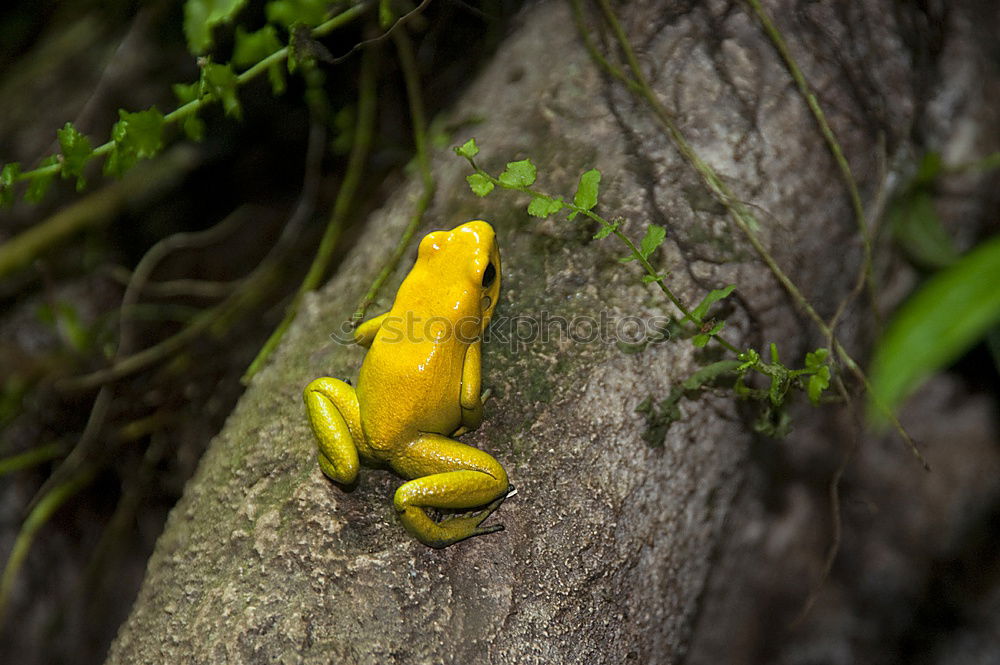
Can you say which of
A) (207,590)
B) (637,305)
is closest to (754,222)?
(637,305)

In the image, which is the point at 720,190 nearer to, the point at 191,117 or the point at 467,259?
the point at 467,259

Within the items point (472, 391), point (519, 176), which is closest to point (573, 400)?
point (472, 391)

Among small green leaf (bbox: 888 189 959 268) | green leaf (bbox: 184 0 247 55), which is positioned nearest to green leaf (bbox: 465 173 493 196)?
green leaf (bbox: 184 0 247 55)

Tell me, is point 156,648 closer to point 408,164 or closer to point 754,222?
point 408,164

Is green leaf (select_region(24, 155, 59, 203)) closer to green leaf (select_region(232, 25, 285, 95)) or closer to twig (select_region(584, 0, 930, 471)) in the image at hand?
green leaf (select_region(232, 25, 285, 95))

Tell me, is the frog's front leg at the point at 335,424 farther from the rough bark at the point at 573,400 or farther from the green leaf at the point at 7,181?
the green leaf at the point at 7,181
